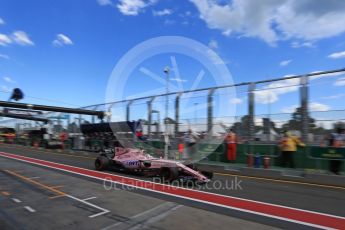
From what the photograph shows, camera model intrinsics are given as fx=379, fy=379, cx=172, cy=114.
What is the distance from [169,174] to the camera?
1205 centimetres

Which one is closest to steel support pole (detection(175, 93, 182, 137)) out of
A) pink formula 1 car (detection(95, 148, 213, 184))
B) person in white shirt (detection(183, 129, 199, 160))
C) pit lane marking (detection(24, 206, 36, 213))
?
person in white shirt (detection(183, 129, 199, 160))

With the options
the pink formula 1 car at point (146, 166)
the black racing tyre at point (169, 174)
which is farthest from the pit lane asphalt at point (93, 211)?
the pink formula 1 car at point (146, 166)

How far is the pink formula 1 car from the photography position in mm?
11797

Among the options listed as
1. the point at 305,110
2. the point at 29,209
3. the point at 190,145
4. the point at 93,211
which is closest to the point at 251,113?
the point at 305,110

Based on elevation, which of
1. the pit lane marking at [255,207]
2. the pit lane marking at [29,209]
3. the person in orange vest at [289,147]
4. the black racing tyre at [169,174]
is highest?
the person in orange vest at [289,147]

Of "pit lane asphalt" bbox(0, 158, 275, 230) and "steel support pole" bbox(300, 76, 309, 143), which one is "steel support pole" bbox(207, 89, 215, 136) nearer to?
"steel support pole" bbox(300, 76, 309, 143)

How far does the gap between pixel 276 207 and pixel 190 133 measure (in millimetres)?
11336

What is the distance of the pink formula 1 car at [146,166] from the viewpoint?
38.7ft

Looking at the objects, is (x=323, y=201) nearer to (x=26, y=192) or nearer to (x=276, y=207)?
(x=276, y=207)

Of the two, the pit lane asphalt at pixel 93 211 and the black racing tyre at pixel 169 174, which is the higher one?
the black racing tyre at pixel 169 174

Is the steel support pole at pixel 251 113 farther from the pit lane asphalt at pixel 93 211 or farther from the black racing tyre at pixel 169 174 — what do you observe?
the pit lane asphalt at pixel 93 211

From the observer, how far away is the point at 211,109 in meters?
18.8

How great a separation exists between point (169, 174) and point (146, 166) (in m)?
1.57

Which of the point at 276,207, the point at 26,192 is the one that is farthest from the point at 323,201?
the point at 26,192
